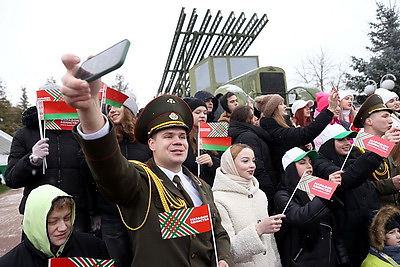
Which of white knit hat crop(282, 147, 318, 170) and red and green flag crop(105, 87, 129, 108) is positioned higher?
red and green flag crop(105, 87, 129, 108)

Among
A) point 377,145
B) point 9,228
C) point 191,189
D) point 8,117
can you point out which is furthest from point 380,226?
point 8,117

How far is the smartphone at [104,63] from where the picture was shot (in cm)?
111

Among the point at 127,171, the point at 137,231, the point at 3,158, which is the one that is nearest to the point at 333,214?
the point at 137,231

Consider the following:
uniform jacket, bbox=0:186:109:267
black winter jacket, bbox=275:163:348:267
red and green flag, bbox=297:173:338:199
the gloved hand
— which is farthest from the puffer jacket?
red and green flag, bbox=297:173:338:199

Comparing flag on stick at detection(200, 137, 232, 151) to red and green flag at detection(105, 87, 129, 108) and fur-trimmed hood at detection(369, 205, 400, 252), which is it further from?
fur-trimmed hood at detection(369, 205, 400, 252)

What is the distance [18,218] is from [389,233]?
957 cm

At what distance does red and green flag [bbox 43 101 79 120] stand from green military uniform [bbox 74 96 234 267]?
128 centimetres

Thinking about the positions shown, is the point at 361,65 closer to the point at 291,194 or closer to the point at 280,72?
the point at 280,72

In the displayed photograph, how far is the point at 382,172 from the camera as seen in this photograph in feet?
12.7

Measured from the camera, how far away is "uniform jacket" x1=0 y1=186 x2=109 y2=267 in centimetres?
224

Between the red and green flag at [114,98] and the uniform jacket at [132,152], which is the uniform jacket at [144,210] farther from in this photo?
the red and green flag at [114,98]

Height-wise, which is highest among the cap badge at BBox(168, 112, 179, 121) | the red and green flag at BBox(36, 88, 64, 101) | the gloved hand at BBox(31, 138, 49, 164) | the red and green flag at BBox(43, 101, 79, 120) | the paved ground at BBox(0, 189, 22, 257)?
the red and green flag at BBox(36, 88, 64, 101)

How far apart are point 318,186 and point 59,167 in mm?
2105

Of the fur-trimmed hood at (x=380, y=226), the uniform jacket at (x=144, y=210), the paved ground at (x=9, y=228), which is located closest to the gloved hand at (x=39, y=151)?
the uniform jacket at (x=144, y=210)
